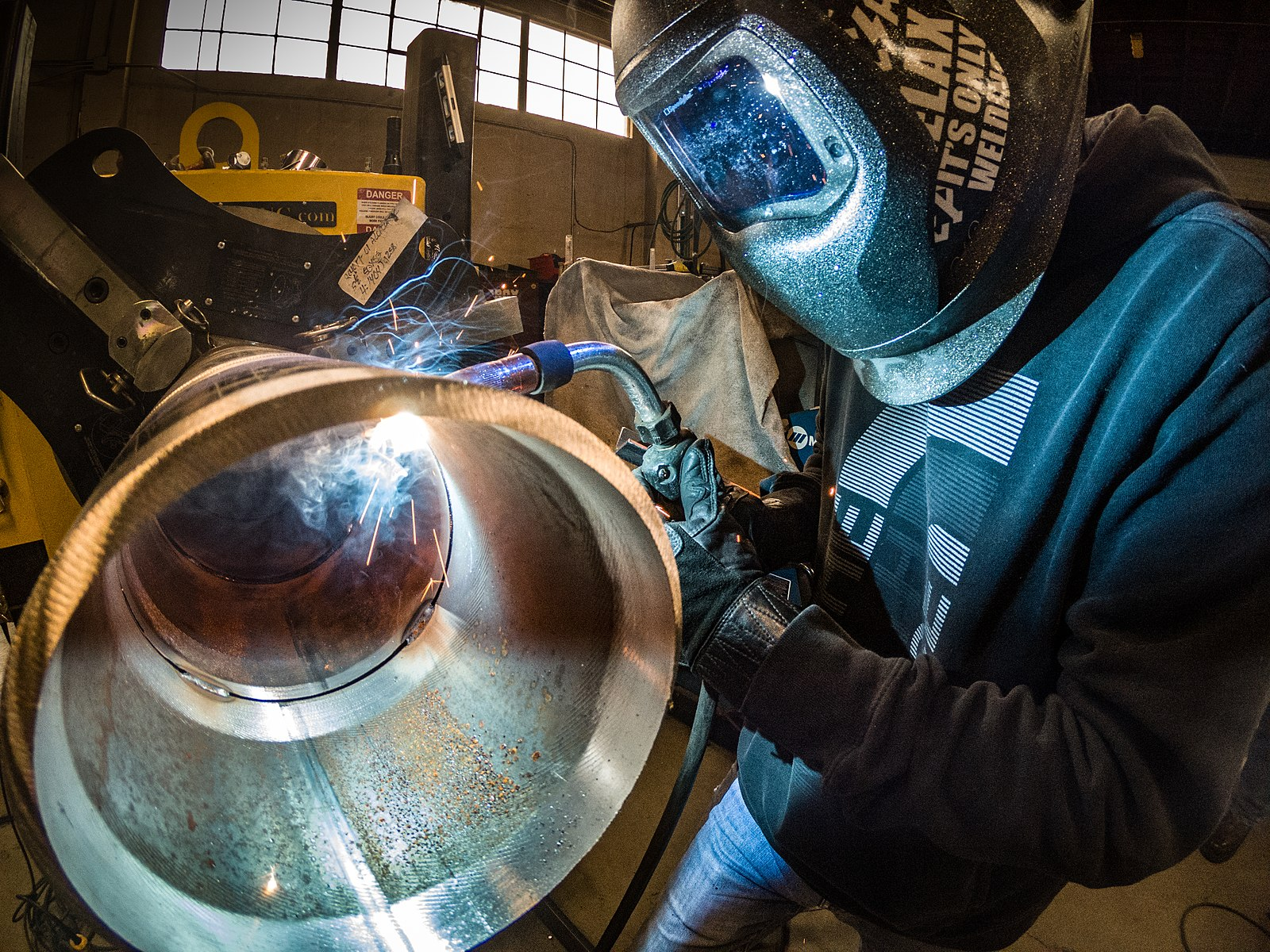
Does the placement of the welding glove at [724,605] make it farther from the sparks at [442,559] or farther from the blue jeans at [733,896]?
the blue jeans at [733,896]

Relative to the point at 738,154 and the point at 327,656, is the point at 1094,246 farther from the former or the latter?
the point at 327,656

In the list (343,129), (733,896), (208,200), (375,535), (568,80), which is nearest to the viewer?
(375,535)

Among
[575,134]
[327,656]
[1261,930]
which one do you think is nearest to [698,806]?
[1261,930]

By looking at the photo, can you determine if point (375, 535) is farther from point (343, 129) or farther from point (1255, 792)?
point (343, 129)

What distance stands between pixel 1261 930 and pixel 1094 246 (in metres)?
3.27

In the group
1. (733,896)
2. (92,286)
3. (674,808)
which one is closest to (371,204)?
(92,286)

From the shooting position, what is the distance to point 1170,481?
2.76ft

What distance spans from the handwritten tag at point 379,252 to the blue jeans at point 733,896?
1491 mm

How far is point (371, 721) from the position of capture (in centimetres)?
91

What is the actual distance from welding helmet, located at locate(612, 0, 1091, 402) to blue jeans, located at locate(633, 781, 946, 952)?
1064 mm

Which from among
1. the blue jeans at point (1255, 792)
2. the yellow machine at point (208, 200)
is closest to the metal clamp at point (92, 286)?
the yellow machine at point (208, 200)

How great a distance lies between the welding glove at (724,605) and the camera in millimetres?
1019

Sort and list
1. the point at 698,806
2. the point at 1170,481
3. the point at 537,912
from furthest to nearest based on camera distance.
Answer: the point at 698,806
the point at 537,912
the point at 1170,481

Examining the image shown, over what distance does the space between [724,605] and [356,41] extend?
12.0 meters
